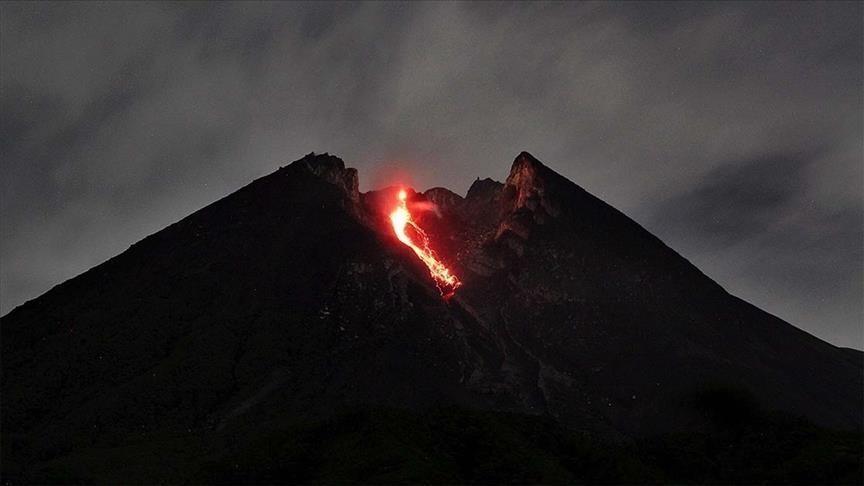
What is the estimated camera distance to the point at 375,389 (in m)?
153

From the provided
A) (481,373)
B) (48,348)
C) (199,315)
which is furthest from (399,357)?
(48,348)

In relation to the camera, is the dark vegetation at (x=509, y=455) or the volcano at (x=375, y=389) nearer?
the dark vegetation at (x=509, y=455)

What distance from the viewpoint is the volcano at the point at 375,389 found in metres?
99.9

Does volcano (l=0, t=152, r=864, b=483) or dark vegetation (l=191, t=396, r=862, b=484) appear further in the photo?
volcano (l=0, t=152, r=864, b=483)

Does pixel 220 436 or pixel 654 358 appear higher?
pixel 654 358

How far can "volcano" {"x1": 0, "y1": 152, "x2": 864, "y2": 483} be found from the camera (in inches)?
3932

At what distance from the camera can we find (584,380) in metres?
180

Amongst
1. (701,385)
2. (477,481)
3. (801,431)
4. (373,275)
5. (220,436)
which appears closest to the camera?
A: (477,481)

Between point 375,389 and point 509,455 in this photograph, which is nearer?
point 509,455

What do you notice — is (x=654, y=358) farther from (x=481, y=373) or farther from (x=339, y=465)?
(x=339, y=465)

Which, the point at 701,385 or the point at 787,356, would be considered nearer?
the point at 701,385

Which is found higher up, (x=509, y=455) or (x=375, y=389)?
(x=375, y=389)

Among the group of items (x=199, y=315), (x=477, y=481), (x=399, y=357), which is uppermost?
(x=199, y=315)

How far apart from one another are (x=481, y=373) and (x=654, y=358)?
3760 cm
